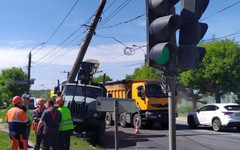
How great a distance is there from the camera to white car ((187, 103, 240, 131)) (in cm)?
1811

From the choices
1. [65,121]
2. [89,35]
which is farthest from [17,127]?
[89,35]

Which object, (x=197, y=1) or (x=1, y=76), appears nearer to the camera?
(x=197, y=1)

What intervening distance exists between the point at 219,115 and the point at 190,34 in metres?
14.9

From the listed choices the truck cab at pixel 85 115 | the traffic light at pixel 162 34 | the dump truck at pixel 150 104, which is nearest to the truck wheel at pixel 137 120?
the dump truck at pixel 150 104

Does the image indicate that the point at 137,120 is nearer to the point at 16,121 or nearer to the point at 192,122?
the point at 192,122

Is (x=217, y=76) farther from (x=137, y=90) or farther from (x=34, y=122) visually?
(x=34, y=122)

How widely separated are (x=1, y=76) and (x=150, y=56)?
248 ft

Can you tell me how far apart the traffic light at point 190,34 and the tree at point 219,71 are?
28.9 m

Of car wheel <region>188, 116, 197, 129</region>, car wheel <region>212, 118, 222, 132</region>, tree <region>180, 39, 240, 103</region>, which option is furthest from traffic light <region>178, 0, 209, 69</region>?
tree <region>180, 39, 240, 103</region>

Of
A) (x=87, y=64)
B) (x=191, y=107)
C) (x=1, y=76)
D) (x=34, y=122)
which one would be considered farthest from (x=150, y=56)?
(x=1, y=76)

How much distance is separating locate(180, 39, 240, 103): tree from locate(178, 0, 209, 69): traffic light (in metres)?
28.9

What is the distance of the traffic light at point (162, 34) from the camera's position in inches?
174

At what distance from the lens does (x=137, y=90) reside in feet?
66.0

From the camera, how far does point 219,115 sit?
1862cm
